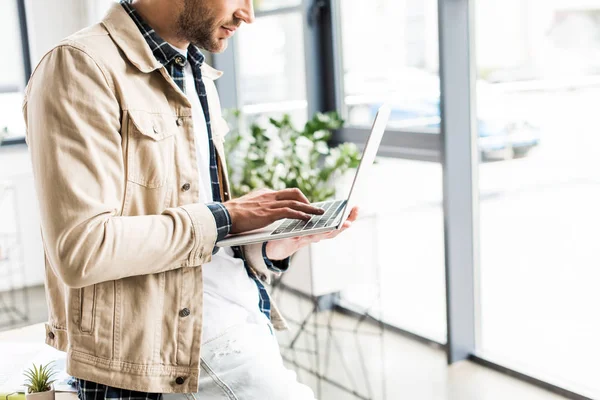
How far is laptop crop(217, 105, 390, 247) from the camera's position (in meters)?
1.12

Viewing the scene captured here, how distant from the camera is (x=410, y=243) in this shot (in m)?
3.54

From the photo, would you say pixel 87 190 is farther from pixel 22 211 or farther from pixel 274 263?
pixel 22 211

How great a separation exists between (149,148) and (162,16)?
0.84ft

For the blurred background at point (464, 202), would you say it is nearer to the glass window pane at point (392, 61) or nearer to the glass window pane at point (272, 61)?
the glass window pane at point (392, 61)

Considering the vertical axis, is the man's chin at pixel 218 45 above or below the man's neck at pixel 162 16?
below

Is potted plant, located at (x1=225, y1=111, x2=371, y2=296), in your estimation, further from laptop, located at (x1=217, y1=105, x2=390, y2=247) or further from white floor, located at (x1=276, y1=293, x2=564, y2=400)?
laptop, located at (x1=217, y1=105, x2=390, y2=247)

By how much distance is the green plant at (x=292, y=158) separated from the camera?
3.11 metres

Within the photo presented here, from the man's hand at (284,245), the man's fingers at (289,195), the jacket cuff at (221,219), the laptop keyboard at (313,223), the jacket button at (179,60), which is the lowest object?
the man's hand at (284,245)

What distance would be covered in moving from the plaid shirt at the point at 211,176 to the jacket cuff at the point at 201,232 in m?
0.01

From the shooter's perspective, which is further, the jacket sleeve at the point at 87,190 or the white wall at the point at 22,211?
the white wall at the point at 22,211

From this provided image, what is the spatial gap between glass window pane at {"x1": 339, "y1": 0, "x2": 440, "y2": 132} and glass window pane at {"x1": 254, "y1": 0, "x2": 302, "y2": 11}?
0.34 m

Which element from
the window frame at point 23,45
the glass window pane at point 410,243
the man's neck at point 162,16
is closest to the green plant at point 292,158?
the glass window pane at point 410,243

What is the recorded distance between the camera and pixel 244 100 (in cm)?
457

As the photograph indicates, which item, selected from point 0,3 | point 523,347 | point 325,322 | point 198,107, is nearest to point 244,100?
point 325,322
